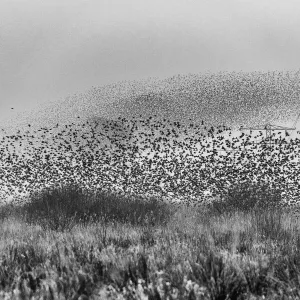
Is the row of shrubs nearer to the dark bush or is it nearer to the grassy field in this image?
the dark bush

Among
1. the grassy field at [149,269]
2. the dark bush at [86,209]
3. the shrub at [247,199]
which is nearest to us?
the grassy field at [149,269]

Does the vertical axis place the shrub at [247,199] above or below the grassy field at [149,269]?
below

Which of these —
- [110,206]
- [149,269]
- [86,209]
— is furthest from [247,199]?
[149,269]

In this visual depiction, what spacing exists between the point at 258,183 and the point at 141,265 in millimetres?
8890

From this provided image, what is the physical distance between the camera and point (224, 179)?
41.1ft

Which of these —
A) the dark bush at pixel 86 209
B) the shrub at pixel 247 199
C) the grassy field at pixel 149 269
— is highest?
the grassy field at pixel 149 269

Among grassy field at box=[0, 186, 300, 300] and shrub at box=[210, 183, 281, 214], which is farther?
shrub at box=[210, 183, 281, 214]

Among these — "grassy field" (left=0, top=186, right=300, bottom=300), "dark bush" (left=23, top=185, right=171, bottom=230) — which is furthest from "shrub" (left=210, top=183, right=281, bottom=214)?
"grassy field" (left=0, top=186, right=300, bottom=300)

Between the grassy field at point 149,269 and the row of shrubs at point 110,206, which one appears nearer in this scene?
the grassy field at point 149,269

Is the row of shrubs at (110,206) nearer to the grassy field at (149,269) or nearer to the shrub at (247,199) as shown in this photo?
the shrub at (247,199)

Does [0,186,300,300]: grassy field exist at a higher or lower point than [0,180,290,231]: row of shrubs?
higher

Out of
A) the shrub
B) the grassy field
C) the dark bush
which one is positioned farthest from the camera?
the shrub

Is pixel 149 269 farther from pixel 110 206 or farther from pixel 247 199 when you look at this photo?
pixel 247 199

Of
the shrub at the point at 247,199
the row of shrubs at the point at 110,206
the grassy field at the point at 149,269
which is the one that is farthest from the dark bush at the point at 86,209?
the grassy field at the point at 149,269
